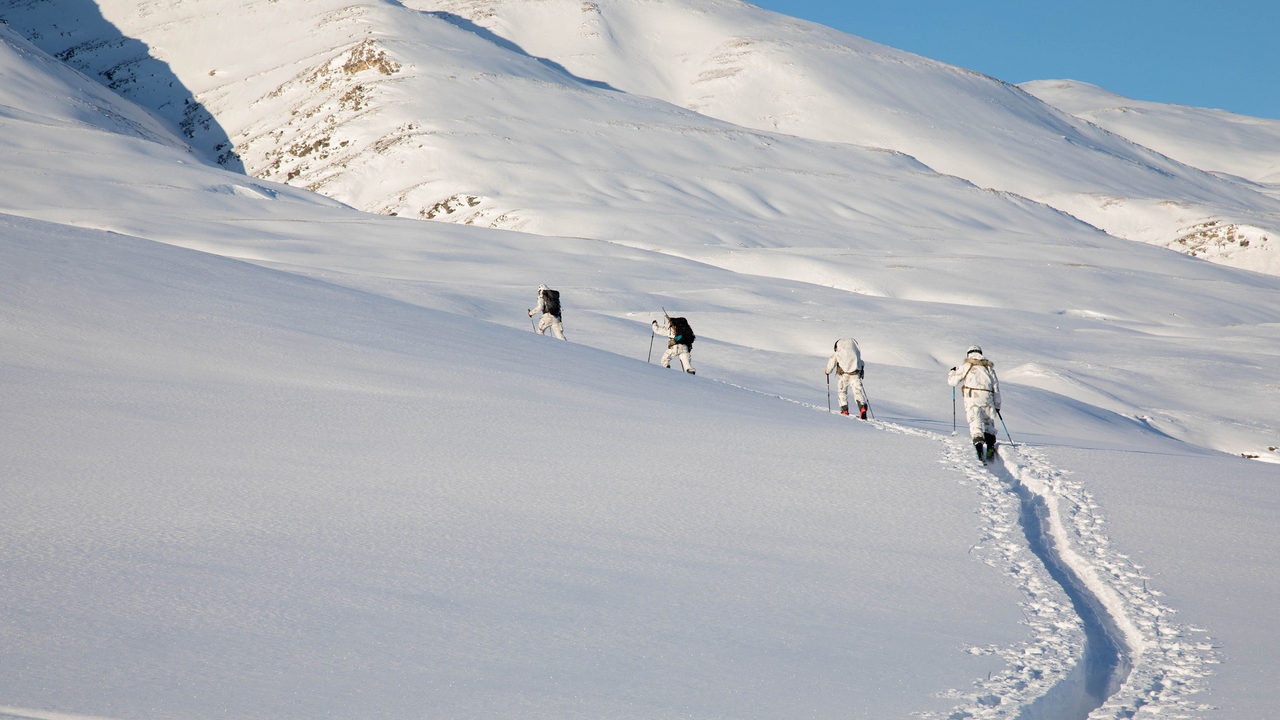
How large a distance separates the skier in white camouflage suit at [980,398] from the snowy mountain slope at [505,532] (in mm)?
400

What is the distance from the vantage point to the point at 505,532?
6242mm

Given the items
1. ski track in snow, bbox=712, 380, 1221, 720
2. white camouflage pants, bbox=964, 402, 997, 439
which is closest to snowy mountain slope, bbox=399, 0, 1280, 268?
white camouflage pants, bbox=964, 402, 997, 439

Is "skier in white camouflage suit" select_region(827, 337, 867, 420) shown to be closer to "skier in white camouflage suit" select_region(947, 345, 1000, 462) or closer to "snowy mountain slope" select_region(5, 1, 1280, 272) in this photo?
"skier in white camouflage suit" select_region(947, 345, 1000, 462)

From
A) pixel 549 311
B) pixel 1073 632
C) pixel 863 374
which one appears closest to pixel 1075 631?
pixel 1073 632

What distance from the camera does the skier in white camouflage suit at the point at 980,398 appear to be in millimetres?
11234

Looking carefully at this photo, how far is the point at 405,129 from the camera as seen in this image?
72.8 meters

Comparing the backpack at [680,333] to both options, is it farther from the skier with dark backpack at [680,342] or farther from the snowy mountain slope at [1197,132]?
the snowy mountain slope at [1197,132]

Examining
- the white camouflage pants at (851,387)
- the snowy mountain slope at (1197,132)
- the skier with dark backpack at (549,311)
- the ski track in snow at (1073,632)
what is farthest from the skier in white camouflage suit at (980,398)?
the snowy mountain slope at (1197,132)

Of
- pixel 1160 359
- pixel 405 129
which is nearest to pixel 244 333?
pixel 1160 359

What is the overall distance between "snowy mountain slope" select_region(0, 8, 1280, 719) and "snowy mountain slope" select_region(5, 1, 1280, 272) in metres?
33.3

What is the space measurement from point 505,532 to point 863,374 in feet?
37.1

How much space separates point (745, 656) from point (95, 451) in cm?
450

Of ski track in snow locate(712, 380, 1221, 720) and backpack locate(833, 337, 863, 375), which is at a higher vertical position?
backpack locate(833, 337, 863, 375)

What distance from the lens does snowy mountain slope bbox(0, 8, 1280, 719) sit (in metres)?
4.36
